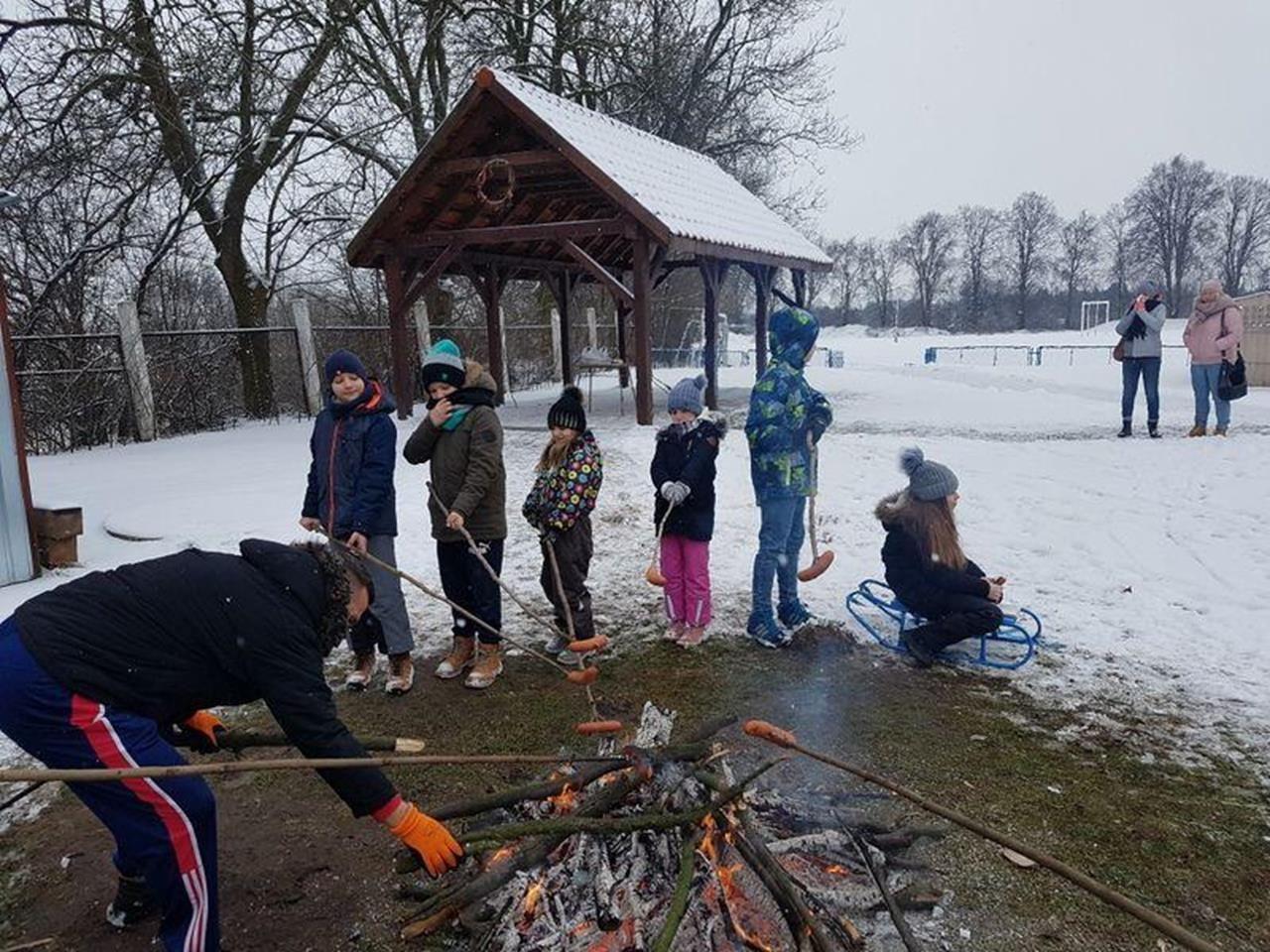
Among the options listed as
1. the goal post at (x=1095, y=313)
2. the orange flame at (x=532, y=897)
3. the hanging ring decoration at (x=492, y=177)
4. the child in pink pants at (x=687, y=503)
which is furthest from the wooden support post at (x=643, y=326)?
the goal post at (x=1095, y=313)

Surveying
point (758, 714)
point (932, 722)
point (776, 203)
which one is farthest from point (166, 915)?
point (776, 203)

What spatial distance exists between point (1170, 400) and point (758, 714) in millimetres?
14101

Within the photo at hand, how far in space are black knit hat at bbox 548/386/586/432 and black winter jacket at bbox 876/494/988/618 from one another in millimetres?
1814

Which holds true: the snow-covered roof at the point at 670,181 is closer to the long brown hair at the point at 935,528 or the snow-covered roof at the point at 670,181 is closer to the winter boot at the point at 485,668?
the long brown hair at the point at 935,528

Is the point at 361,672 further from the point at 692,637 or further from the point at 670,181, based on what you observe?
the point at 670,181

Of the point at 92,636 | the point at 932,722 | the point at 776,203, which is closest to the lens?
the point at 92,636

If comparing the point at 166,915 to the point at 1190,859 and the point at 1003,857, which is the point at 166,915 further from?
the point at 1190,859

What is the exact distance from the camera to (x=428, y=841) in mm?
2516

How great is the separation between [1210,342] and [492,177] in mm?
9120

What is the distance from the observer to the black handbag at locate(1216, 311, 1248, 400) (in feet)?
33.9

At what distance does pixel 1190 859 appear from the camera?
3045 mm

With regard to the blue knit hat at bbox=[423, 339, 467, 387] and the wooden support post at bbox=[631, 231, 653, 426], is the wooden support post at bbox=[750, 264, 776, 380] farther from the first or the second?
the blue knit hat at bbox=[423, 339, 467, 387]

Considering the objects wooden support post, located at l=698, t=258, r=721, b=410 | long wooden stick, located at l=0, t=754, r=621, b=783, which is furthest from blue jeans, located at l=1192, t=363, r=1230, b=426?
long wooden stick, located at l=0, t=754, r=621, b=783

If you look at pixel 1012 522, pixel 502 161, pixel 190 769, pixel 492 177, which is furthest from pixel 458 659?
pixel 492 177
